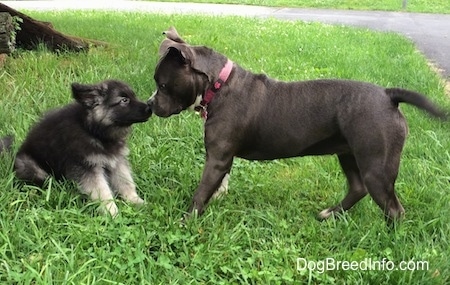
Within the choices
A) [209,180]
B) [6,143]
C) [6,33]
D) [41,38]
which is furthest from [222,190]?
[41,38]

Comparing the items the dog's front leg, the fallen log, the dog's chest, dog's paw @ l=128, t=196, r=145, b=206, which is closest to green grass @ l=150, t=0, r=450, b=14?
the fallen log

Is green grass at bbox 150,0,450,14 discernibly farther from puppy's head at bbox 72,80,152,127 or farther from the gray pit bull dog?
the gray pit bull dog

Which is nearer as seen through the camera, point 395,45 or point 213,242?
point 213,242

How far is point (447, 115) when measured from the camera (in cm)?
332

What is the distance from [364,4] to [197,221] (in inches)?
831

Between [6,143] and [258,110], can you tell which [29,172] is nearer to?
[6,143]

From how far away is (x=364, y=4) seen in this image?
74.3 feet

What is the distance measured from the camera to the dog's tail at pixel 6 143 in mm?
4105

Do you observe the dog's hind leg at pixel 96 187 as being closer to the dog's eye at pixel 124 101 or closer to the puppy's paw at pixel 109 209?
the puppy's paw at pixel 109 209

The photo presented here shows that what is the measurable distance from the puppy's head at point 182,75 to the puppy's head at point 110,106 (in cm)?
29

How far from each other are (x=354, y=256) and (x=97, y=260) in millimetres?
1541

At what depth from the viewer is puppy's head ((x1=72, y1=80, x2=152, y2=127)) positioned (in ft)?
13.3

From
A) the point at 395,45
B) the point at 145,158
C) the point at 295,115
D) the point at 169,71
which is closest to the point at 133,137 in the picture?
the point at 145,158

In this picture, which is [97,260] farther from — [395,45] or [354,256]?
[395,45]
